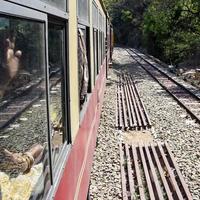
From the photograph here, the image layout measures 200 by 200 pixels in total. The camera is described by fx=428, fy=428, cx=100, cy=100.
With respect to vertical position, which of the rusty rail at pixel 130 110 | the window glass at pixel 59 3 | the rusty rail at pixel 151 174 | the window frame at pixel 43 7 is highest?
the window glass at pixel 59 3

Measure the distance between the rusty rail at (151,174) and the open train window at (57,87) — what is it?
295 centimetres

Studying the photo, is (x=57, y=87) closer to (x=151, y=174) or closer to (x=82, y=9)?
(x=82, y=9)

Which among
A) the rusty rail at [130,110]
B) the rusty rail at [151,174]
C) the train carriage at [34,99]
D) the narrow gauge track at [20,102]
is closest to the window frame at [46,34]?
the train carriage at [34,99]

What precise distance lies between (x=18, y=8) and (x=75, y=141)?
6.23 feet

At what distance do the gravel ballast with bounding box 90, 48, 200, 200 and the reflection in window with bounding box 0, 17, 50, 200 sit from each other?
3709mm

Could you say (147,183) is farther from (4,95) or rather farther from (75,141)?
(4,95)

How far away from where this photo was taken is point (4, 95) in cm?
151

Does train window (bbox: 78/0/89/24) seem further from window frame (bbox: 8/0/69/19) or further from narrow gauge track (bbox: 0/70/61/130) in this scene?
narrow gauge track (bbox: 0/70/61/130)

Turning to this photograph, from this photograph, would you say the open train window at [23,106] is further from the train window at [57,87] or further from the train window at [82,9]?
the train window at [82,9]

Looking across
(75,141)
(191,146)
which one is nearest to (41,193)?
(75,141)

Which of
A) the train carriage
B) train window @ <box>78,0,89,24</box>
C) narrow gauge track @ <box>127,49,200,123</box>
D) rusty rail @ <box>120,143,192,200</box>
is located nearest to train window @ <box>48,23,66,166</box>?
the train carriage

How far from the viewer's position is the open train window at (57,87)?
240 centimetres

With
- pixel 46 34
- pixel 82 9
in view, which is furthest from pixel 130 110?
pixel 46 34

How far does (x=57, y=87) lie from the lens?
8.70 ft
